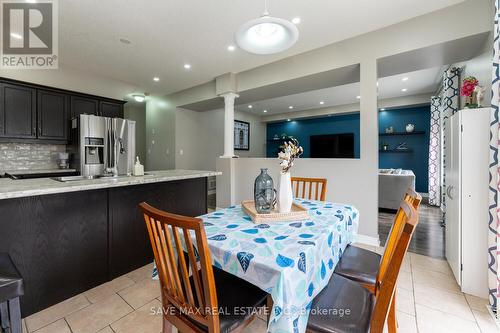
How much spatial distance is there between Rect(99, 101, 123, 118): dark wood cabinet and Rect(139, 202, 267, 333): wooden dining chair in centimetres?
444

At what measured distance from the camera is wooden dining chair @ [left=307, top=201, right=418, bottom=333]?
878 millimetres

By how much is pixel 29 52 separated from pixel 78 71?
83 cm

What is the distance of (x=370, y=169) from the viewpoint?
3055 millimetres

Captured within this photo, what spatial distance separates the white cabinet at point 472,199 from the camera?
189 centimetres

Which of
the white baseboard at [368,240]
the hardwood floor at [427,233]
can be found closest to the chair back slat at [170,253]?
the white baseboard at [368,240]

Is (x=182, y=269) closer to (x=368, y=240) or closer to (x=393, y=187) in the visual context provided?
(x=368, y=240)

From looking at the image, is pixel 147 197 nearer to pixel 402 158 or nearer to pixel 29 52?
pixel 29 52

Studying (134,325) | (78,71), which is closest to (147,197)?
(134,325)

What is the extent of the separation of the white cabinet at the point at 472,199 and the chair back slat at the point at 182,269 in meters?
2.26

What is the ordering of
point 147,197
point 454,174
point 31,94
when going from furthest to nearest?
point 31,94 → point 147,197 → point 454,174

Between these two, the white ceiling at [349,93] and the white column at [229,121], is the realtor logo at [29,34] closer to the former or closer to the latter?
the white column at [229,121]

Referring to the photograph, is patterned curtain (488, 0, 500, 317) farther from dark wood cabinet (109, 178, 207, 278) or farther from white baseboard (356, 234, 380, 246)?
dark wood cabinet (109, 178, 207, 278)

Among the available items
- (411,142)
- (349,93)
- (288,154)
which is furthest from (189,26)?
(411,142)

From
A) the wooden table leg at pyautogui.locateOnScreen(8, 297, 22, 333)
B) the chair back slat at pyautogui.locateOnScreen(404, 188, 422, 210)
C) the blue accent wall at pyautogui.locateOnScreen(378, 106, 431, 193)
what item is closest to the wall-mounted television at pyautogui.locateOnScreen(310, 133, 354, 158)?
the blue accent wall at pyautogui.locateOnScreen(378, 106, 431, 193)
